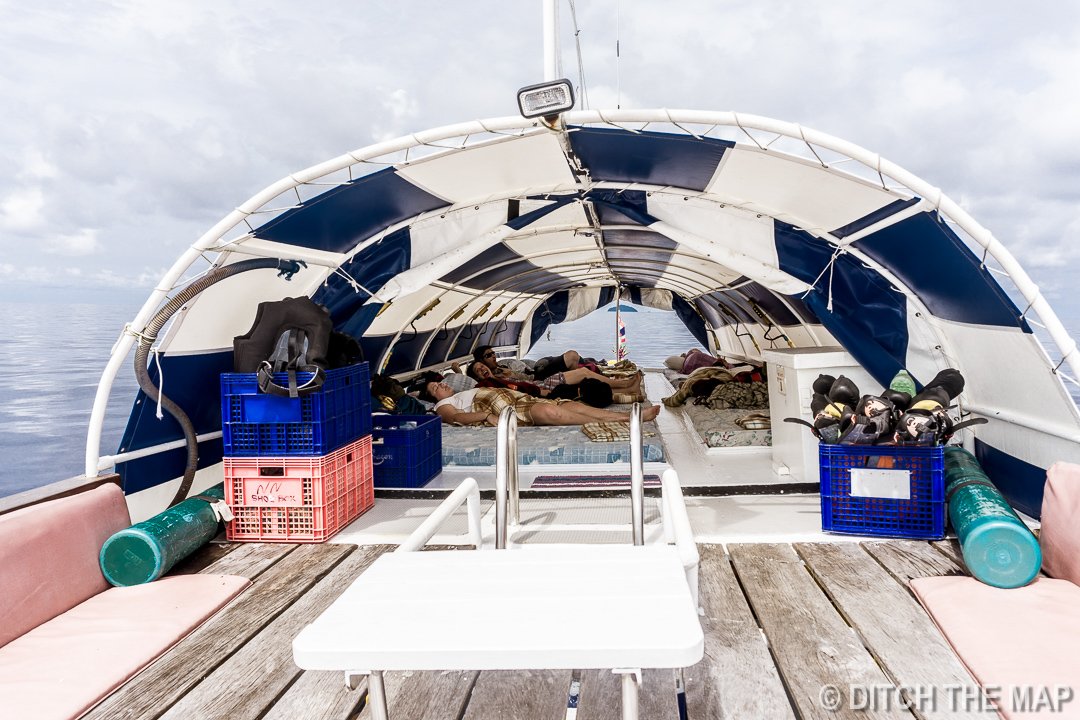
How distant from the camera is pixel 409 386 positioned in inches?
334

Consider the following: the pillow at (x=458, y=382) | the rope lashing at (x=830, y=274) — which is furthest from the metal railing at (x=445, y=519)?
the pillow at (x=458, y=382)

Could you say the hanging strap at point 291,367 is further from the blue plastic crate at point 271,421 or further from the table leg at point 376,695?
the table leg at point 376,695

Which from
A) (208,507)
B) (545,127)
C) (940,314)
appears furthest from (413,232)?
(940,314)

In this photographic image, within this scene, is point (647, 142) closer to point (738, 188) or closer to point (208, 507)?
point (738, 188)

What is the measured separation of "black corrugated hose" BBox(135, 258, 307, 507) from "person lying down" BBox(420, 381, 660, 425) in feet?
8.50

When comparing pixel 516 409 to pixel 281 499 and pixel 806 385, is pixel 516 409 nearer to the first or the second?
pixel 806 385

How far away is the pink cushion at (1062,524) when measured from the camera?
2.54 m

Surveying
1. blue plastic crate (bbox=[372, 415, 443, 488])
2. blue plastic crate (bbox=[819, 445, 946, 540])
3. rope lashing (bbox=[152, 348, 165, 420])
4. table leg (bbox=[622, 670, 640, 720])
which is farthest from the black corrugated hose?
blue plastic crate (bbox=[819, 445, 946, 540])

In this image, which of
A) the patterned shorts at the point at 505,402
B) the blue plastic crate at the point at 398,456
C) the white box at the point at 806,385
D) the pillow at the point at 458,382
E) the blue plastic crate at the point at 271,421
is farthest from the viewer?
the pillow at the point at 458,382

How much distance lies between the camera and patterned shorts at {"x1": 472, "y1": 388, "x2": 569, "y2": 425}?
21.3 feet

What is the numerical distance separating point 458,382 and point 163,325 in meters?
5.16

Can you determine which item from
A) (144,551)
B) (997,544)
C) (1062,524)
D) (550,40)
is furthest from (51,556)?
(1062,524)

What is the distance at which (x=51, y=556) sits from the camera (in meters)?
2.55

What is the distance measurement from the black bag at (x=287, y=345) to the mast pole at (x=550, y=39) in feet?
6.23
